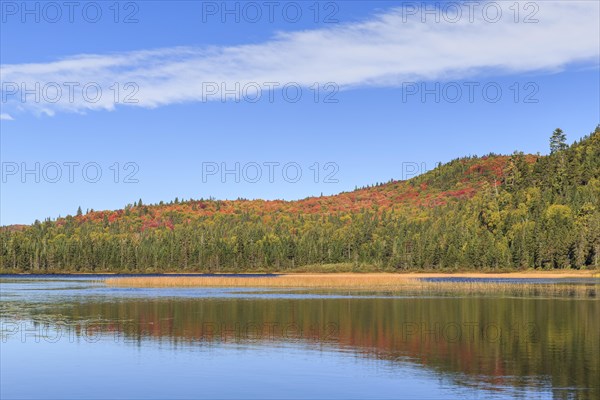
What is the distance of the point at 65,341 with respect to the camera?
49219 millimetres

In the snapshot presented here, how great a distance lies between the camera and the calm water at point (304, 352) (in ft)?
107

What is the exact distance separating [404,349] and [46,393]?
20957 mm

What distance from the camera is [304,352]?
43125mm

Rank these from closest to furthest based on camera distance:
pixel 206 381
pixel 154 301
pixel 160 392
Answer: pixel 160 392
pixel 206 381
pixel 154 301

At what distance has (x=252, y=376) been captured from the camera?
35719 millimetres

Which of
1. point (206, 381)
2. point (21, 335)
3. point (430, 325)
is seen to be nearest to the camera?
point (206, 381)

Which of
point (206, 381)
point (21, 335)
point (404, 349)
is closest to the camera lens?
point (206, 381)

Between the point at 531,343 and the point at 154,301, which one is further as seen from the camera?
the point at 154,301

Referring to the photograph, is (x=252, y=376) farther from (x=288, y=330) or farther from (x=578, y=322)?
(x=578, y=322)

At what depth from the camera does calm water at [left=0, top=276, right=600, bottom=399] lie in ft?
107

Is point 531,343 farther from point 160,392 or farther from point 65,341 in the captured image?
point 65,341

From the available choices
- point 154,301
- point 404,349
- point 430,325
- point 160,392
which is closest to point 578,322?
point 430,325

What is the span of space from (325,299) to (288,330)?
33.3 metres

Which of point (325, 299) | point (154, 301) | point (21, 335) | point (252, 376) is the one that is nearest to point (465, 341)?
point (252, 376)
